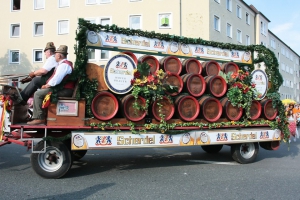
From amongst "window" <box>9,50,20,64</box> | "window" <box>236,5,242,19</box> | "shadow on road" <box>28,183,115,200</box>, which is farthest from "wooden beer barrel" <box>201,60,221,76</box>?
"window" <box>236,5,242,19</box>

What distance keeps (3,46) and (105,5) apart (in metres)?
11.9

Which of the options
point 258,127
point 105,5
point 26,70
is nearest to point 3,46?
point 26,70

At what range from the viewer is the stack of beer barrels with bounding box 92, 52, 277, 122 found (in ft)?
19.6

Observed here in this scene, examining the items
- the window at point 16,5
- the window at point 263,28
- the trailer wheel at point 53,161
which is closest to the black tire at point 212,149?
the trailer wheel at point 53,161

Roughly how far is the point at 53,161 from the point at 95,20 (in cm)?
2469

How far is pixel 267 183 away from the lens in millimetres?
5629

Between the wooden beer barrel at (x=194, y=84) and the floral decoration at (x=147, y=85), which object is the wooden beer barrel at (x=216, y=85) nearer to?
the wooden beer barrel at (x=194, y=84)

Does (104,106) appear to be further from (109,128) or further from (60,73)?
(60,73)

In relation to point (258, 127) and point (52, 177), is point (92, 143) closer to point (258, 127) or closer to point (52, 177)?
point (52, 177)

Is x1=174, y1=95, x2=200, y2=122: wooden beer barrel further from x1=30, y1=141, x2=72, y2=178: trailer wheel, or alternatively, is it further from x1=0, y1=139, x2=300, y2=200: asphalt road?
x1=30, y1=141, x2=72, y2=178: trailer wheel

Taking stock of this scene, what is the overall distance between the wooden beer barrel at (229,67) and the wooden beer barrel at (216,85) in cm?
53

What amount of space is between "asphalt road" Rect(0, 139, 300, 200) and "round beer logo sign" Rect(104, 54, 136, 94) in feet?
5.75

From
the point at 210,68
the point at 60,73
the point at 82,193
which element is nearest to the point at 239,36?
the point at 210,68

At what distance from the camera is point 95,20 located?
93.2 ft
